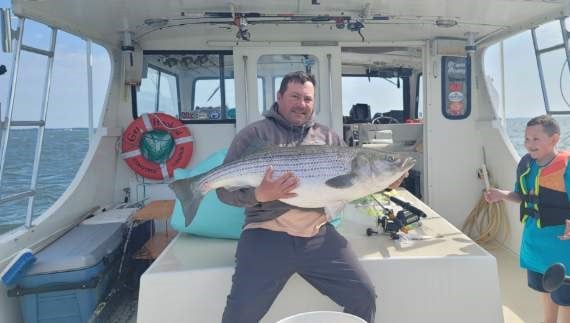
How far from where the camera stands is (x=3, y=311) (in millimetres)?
2711

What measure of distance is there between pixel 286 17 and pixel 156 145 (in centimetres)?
204

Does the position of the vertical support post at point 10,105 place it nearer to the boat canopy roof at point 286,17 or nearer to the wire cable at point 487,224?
the boat canopy roof at point 286,17

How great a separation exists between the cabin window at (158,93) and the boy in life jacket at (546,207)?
3732 mm

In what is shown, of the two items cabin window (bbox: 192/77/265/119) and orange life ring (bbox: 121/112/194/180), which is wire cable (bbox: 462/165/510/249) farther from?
Answer: orange life ring (bbox: 121/112/194/180)

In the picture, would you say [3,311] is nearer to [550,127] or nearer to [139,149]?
[139,149]

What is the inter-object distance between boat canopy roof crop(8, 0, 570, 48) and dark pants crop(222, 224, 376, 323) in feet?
7.19

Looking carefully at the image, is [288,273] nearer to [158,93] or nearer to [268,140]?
[268,140]

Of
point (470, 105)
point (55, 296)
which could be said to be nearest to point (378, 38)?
point (470, 105)

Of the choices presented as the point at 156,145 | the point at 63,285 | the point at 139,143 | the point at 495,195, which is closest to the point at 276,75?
the point at 156,145

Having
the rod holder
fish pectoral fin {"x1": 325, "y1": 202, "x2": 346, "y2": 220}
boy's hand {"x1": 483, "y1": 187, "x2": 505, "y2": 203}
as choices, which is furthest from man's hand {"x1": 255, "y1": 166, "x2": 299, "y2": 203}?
boy's hand {"x1": 483, "y1": 187, "x2": 505, "y2": 203}

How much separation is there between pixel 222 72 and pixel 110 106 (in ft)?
4.38

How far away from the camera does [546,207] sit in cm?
238

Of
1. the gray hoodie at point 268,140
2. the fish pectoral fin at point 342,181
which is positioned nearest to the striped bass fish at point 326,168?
the fish pectoral fin at point 342,181

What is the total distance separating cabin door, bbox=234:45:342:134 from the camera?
459 cm
